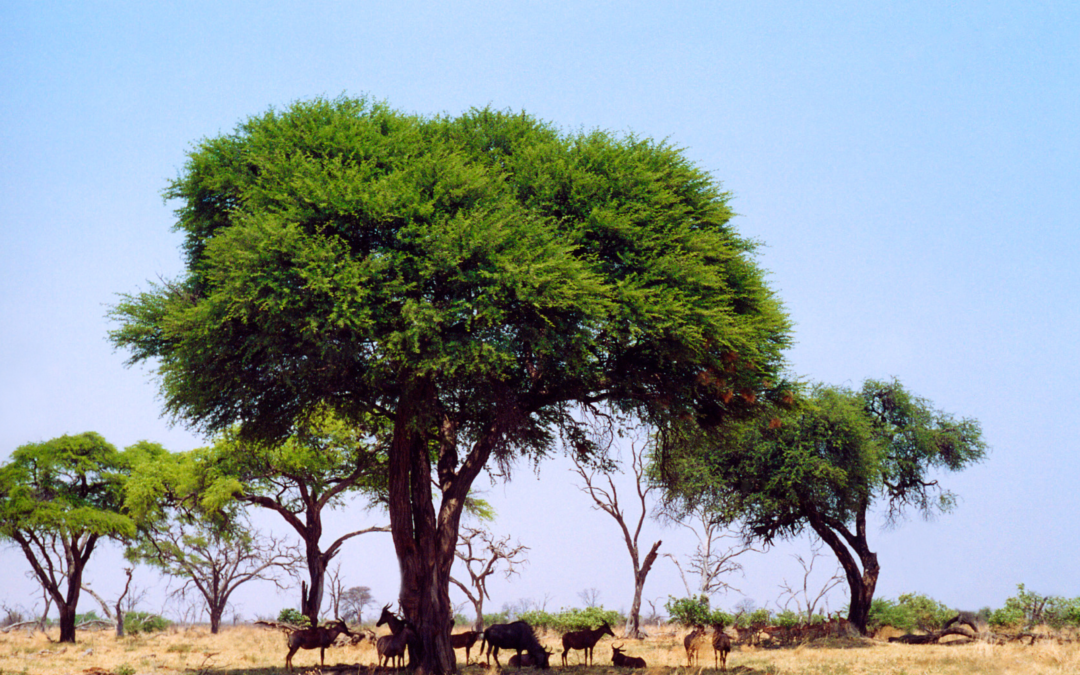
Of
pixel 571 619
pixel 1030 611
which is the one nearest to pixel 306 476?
pixel 571 619

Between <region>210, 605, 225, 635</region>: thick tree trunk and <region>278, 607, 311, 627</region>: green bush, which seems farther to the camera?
<region>210, 605, 225, 635</region>: thick tree trunk

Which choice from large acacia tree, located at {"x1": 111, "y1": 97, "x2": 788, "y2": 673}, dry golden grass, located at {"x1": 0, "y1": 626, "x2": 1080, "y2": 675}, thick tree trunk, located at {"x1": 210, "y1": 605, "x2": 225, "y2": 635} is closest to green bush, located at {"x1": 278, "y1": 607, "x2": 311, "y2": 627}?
dry golden grass, located at {"x1": 0, "y1": 626, "x2": 1080, "y2": 675}

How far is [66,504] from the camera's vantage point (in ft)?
109

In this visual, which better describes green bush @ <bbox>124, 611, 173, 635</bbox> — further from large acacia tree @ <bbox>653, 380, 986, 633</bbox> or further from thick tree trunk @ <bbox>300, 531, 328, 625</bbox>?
large acacia tree @ <bbox>653, 380, 986, 633</bbox>

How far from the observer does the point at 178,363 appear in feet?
54.5

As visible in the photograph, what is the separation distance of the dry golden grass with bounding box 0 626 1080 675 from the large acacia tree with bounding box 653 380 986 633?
4.82 metres

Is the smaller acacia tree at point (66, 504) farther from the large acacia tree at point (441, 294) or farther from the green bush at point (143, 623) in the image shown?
the large acacia tree at point (441, 294)

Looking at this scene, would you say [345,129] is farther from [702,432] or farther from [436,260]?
[702,432]

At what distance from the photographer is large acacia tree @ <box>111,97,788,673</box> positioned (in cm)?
1507

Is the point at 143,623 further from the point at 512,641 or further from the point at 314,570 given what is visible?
the point at 512,641

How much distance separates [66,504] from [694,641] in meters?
25.7

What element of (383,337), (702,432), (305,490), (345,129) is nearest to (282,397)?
(383,337)

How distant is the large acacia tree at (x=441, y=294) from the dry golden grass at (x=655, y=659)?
5.19m

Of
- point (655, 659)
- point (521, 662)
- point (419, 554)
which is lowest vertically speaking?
point (655, 659)
